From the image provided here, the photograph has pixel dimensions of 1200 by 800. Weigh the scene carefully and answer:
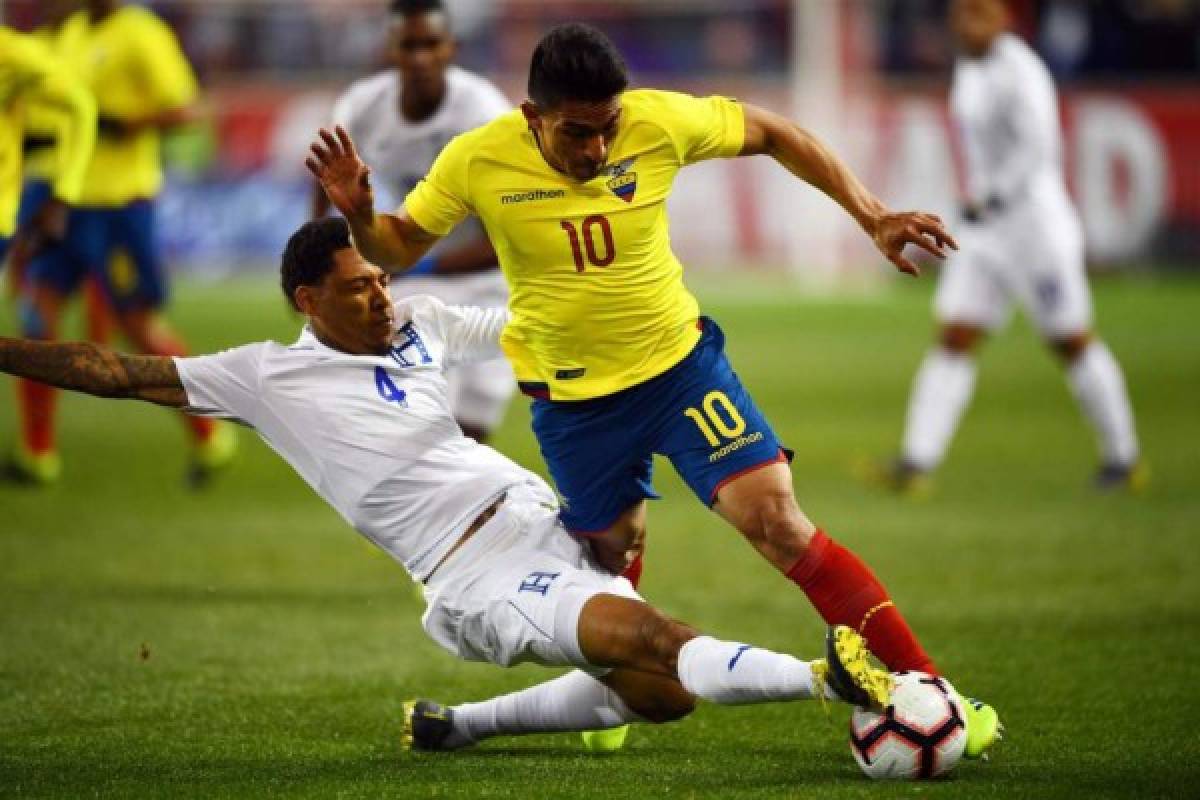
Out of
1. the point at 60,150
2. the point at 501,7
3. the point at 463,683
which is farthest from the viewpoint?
the point at 501,7

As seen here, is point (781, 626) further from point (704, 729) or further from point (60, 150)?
point (60, 150)

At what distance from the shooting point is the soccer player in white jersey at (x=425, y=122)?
9.14m

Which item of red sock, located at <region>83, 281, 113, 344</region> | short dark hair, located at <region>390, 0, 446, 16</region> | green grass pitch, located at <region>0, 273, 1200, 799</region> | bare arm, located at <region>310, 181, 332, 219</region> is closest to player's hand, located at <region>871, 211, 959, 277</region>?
green grass pitch, located at <region>0, 273, 1200, 799</region>

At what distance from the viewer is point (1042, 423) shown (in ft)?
50.4

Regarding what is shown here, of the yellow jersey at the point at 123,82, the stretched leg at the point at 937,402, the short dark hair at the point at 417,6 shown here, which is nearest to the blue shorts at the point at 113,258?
the yellow jersey at the point at 123,82

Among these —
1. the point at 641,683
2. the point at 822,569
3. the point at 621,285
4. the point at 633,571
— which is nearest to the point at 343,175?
the point at 621,285

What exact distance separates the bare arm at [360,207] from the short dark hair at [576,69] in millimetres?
571

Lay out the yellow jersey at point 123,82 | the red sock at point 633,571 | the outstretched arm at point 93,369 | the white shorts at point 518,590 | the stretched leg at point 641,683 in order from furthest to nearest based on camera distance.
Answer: the yellow jersey at point 123,82 → the red sock at point 633,571 → the outstretched arm at point 93,369 → the white shorts at point 518,590 → the stretched leg at point 641,683

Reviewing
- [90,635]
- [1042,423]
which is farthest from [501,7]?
[90,635]

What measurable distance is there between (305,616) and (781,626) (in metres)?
2.03

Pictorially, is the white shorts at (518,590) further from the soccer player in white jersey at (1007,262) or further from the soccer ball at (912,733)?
the soccer player in white jersey at (1007,262)

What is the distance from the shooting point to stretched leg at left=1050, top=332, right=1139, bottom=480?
12148mm

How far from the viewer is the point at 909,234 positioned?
6051mm

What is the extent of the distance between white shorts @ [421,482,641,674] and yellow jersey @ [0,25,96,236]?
153 inches
